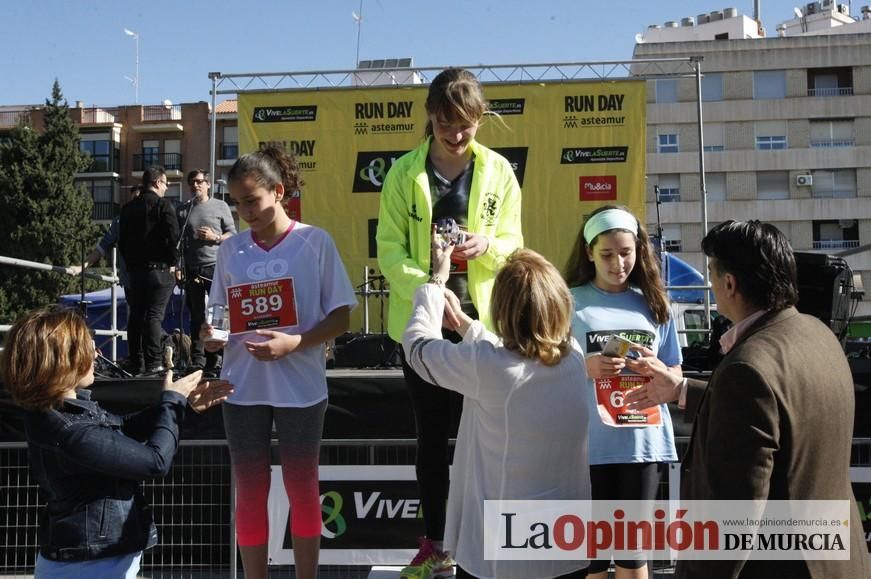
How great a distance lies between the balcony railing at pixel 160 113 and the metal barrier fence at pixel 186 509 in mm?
49921

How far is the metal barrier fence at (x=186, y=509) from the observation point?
4.27 meters

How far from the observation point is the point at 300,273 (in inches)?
118

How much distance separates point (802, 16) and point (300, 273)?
52243 mm

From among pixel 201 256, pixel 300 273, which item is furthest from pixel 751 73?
pixel 300 273

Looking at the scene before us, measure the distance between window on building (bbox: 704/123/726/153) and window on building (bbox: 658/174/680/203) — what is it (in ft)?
7.34

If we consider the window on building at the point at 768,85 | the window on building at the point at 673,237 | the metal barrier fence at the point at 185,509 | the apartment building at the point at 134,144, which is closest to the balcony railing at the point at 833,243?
the window on building at the point at 673,237

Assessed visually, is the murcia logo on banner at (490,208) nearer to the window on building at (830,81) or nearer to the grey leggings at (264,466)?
the grey leggings at (264,466)

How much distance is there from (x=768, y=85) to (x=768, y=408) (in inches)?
1793

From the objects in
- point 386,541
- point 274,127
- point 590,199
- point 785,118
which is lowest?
point 386,541

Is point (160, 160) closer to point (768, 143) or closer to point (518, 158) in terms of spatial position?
point (768, 143)

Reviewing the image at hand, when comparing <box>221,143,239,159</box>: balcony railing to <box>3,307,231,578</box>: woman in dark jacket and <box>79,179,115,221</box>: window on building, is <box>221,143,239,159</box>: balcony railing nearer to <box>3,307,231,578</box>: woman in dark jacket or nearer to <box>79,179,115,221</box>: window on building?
<box>79,179,115,221</box>: window on building

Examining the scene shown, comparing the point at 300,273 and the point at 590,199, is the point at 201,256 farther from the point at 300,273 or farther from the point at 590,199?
the point at 590,199

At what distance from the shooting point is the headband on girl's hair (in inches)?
118

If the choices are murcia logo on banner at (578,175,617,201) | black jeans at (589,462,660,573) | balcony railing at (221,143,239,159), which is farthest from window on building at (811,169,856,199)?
black jeans at (589,462,660,573)
